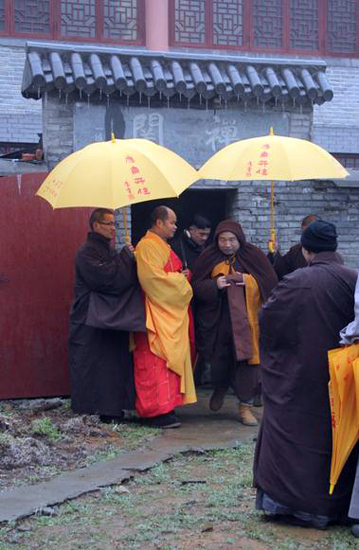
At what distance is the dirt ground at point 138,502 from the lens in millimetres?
5020

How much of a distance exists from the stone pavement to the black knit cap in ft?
6.63

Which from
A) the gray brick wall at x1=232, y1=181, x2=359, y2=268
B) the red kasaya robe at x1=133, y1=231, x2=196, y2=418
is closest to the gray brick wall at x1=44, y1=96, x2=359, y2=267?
the gray brick wall at x1=232, y1=181, x2=359, y2=268

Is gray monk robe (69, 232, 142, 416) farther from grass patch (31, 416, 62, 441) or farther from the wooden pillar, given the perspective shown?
the wooden pillar

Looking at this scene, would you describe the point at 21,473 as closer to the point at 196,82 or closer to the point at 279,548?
the point at 279,548

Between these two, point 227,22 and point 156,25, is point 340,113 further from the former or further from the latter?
point 156,25

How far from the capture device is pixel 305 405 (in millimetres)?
5164

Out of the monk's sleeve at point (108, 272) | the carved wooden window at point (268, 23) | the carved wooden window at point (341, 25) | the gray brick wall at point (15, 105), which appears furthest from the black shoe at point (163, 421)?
the carved wooden window at point (341, 25)

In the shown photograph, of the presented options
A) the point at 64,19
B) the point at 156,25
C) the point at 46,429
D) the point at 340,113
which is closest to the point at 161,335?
the point at 46,429

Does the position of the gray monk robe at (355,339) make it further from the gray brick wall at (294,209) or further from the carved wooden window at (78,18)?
the carved wooden window at (78,18)

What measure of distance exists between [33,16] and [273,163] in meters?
7.08

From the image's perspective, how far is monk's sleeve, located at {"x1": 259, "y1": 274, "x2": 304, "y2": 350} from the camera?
5.22 metres

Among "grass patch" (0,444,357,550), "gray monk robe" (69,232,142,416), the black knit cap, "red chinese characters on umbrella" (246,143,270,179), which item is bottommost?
"grass patch" (0,444,357,550)

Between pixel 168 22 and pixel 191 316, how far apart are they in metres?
7.24

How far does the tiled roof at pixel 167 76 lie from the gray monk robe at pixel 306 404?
4.25m
